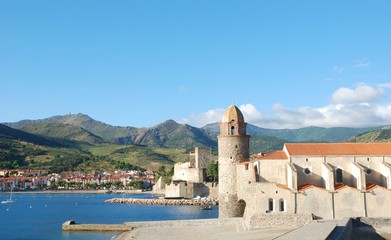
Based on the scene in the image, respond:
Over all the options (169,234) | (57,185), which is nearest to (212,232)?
(169,234)

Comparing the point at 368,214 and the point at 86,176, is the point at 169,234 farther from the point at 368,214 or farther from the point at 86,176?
the point at 86,176

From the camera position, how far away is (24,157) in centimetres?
18425

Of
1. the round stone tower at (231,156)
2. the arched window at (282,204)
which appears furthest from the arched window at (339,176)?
the round stone tower at (231,156)

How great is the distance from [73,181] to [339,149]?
122 meters

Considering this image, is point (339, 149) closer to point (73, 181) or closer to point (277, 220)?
point (277, 220)

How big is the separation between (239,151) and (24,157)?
15814 centimetres

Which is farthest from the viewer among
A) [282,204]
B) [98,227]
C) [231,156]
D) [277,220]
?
[98,227]

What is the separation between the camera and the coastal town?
146 m

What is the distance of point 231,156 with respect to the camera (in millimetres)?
42375

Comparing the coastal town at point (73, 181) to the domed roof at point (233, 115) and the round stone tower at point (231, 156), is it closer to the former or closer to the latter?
the round stone tower at point (231, 156)

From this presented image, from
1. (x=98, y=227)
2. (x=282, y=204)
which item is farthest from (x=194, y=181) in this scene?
(x=282, y=204)

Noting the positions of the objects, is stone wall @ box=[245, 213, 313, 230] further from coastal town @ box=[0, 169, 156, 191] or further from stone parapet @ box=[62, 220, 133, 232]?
coastal town @ box=[0, 169, 156, 191]

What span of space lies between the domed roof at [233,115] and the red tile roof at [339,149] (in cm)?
478

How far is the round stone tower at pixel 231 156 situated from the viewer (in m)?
42.4
